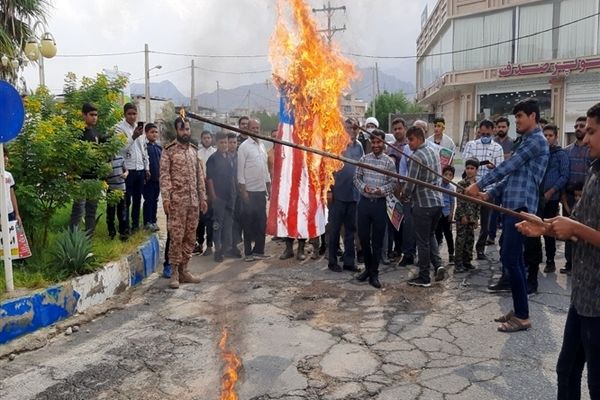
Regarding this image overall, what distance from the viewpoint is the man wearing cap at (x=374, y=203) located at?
21.0ft

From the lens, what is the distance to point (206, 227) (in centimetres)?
834

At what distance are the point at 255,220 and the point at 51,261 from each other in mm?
3152

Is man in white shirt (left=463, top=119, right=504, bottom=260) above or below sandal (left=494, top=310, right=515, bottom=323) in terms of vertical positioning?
above

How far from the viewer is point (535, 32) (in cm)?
2831

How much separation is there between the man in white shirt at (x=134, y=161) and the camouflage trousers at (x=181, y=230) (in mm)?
1770

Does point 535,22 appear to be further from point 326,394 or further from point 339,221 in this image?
point 326,394

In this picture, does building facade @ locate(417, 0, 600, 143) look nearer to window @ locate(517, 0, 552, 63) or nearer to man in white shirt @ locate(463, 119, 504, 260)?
window @ locate(517, 0, 552, 63)

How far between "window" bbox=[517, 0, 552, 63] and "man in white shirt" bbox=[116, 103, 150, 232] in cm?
2632

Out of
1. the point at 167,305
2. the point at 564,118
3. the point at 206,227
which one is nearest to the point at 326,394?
the point at 167,305

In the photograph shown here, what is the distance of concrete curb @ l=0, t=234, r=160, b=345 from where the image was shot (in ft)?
15.2

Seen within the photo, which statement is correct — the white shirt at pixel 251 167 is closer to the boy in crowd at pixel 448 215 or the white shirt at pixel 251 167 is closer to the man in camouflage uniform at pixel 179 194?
the man in camouflage uniform at pixel 179 194

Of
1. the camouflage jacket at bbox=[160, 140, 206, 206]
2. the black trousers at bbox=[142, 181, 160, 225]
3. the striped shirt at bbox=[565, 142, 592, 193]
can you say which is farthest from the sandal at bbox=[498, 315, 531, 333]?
the black trousers at bbox=[142, 181, 160, 225]

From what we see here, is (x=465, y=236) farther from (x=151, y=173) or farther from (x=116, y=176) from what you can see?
(x=116, y=176)

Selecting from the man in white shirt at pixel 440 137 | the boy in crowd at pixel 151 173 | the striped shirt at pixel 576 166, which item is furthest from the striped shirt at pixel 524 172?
the boy in crowd at pixel 151 173
